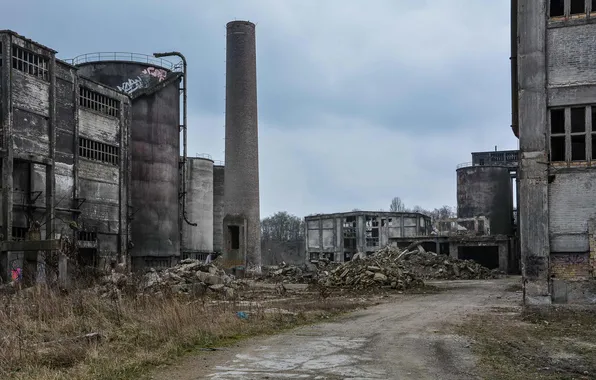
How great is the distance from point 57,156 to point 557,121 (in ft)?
78.9

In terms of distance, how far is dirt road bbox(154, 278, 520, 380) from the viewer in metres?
7.11

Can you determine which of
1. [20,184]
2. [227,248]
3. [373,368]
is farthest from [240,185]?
[373,368]

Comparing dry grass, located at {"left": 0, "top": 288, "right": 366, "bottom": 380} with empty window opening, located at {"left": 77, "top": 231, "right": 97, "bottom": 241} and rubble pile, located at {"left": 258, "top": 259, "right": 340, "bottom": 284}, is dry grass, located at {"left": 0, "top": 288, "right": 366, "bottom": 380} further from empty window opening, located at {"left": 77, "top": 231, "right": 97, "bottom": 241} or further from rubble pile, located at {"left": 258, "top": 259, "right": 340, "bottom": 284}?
empty window opening, located at {"left": 77, "top": 231, "right": 97, "bottom": 241}

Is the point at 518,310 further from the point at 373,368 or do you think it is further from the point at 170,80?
the point at 170,80

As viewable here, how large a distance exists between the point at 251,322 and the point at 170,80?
1242 inches

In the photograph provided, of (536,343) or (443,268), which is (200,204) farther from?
(536,343)

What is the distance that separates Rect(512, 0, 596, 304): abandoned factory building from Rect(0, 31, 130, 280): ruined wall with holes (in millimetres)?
18035

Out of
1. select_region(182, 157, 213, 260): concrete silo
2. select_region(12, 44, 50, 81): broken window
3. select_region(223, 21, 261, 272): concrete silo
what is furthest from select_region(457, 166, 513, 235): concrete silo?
select_region(12, 44, 50, 81): broken window

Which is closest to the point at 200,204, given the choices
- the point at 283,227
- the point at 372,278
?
the point at 372,278

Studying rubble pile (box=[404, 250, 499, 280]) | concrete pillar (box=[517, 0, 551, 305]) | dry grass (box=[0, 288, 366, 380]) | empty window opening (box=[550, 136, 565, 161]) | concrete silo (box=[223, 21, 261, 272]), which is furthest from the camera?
concrete silo (box=[223, 21, 261, 272])

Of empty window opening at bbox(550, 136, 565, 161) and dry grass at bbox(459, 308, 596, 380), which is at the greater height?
empty window opening at bbox(550, 136, 565, 161)

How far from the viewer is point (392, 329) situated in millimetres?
11305

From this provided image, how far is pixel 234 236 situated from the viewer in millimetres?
38844

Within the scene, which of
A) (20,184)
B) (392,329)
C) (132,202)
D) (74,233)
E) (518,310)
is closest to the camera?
(392,329)
